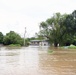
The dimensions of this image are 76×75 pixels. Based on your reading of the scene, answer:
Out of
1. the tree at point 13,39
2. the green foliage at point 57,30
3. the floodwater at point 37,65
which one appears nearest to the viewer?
the floodwater at point 37,65

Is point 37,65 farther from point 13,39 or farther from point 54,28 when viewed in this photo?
point 13,39

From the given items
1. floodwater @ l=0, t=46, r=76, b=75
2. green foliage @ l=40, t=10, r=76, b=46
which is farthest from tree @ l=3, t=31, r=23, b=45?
floodwater @ l=0, t=46, r=76, b=75

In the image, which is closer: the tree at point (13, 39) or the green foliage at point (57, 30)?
the green foliage at point (57, 30)

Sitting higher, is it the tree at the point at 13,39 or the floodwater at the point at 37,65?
the tree at the point at 13,39

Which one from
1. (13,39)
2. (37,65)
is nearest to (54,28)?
(13,39)

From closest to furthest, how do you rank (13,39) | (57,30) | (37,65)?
(37,65)
(57,30)
(13,39)

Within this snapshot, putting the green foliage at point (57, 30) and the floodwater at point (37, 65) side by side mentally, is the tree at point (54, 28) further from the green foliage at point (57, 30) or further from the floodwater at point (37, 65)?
the floodwater at point (37, 65)

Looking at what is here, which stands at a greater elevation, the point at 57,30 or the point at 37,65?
the point at 57,30

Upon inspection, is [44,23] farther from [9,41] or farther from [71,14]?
[9,41]

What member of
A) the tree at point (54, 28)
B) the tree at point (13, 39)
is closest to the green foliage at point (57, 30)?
the tree at point (54, 28)

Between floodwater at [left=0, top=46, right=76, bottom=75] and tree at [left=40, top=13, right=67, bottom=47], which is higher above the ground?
tree at [left=40, top=13, right=67, bottom=47]

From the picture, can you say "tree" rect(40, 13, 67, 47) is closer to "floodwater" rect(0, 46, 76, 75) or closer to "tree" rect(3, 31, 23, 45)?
"tree" rect(3, 31, 23, 45)

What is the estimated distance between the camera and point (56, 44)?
233 ft

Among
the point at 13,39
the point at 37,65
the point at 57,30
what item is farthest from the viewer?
the point at 13,39
